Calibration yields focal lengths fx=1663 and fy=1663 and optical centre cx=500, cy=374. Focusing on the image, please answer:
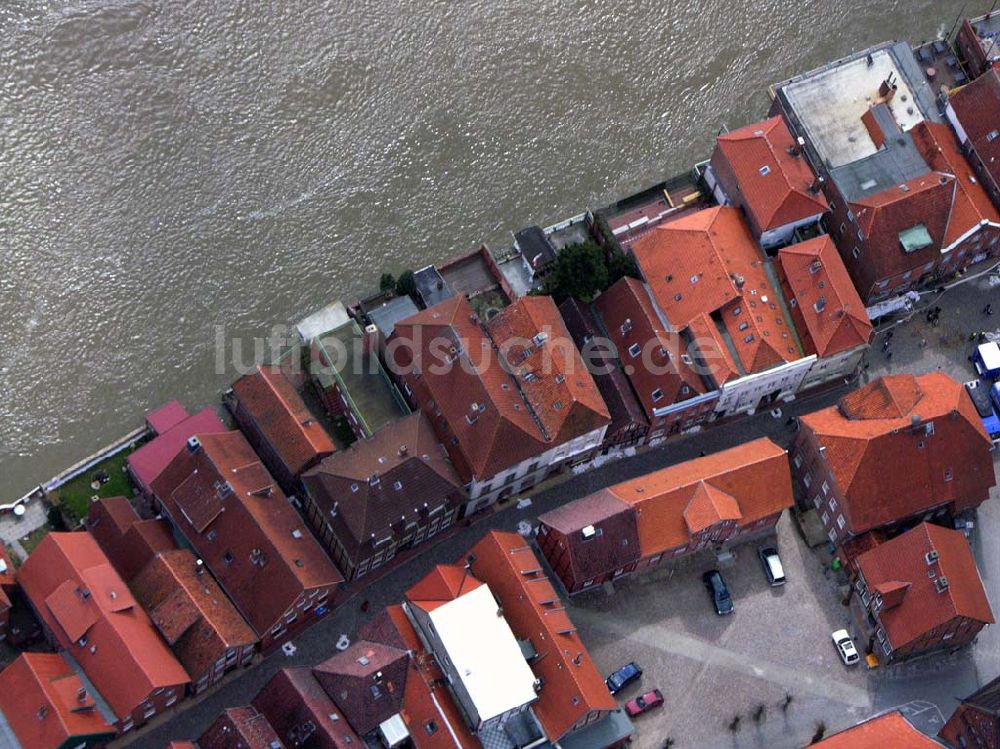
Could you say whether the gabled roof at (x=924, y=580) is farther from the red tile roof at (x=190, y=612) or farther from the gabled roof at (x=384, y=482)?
the red tile roof at (x=190, y=612)

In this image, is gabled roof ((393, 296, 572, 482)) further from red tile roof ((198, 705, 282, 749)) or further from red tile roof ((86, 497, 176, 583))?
red tile roof ((198, 705, 282, 749))

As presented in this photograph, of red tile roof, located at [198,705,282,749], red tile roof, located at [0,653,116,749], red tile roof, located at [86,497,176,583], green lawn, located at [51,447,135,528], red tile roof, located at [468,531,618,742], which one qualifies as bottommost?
red tile roof, located at [468,531,618,742]

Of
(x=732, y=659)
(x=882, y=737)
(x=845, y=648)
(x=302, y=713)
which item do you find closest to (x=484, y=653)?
(x=302, y=713)

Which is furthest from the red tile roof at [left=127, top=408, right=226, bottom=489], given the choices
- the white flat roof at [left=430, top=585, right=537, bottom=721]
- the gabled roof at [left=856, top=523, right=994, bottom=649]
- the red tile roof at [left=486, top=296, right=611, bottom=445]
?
the gabled roof at [left=856, top=523, right=994, bottom=649]

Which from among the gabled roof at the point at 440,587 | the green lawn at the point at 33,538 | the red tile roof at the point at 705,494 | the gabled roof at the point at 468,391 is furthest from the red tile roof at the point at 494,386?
the green lawn at the point at 33,538

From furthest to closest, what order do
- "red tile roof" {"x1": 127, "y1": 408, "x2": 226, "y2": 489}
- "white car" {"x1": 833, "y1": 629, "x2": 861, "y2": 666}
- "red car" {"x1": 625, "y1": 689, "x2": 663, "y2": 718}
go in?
"red tile roof" {"x1": 127, "y1": 408, "x2": 226, "y2": 489}
"white car" {"x1": 833, "y1": 629, "x2": 861, "y2": 666}
"red car" {"x1": 625, "y1": 689, "x2": 663, "y2": 718}

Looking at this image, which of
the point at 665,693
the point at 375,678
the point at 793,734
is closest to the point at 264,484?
the point at 375,678
